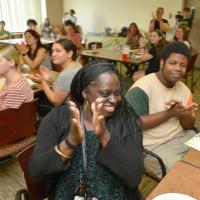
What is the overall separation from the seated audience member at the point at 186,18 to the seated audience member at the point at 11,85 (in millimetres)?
4688

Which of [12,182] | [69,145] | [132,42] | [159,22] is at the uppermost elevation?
[69,145]

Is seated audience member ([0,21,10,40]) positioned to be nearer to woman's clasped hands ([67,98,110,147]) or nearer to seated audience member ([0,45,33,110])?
seated audience member ([0,45,33,110])

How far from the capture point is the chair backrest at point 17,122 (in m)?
1.87

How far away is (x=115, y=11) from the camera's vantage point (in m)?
7.49

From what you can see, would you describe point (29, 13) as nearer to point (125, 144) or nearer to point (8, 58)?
point (8, 58)

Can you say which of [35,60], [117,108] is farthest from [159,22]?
[117,108]

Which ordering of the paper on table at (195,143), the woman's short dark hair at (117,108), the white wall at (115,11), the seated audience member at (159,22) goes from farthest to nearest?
the white wall at (115,11)
the seated audience member at (159,22)
the paper on table at (195,143)
the woman's short dark hair at (117,108)

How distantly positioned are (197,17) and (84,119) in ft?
18.9

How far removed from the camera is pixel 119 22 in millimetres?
7523

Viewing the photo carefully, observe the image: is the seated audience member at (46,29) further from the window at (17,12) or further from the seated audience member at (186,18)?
the seated audience member at (186,18)

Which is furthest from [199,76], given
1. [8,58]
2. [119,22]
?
[8,58]

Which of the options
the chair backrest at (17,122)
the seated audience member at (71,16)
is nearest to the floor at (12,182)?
the chair backrest at (17,122)

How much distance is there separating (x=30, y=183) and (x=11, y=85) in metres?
0.94

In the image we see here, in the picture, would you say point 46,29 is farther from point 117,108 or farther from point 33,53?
point 117,108
